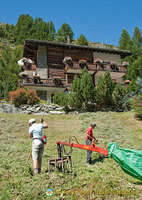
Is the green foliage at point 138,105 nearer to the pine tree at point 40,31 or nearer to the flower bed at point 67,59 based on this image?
the flower bed at point 67,59

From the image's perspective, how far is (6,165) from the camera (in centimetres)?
610

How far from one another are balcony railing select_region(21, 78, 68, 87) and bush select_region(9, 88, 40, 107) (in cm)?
326

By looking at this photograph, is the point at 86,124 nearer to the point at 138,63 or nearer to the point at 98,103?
the point at 98,103

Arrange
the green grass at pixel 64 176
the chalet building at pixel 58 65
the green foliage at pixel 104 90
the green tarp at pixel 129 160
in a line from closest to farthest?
the green grass at pixel 64 176
the green tarp at pixel 129 160
the green foliage at pixel 104 90
the chalet building at pixel 58 65

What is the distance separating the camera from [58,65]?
26344 mm

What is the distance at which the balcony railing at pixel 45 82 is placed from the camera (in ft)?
73.7

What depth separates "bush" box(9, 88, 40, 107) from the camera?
733 inches

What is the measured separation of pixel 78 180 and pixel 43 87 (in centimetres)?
1888

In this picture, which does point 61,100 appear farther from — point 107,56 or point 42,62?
point 107,56

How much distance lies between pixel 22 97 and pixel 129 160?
49.9 ft

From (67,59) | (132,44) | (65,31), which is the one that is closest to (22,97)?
(67,59)

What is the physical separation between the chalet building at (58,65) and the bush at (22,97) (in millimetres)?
3607

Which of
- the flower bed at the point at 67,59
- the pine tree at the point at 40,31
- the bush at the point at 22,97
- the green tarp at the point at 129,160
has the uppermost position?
the pine tree at the point at 40,31

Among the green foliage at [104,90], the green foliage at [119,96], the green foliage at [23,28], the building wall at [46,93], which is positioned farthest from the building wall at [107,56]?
the green foliage at [23,28]
